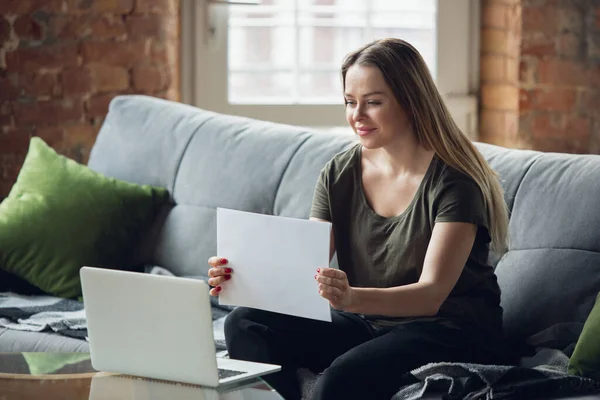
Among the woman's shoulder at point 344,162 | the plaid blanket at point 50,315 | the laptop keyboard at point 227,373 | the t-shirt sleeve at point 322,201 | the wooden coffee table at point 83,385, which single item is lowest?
the plaid blanket at point 50,315

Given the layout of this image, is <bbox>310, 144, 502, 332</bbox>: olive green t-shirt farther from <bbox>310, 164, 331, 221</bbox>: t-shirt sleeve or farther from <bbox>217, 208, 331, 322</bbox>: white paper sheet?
<bbox>217, 208, 331, 322</bbox>: white paper sheet

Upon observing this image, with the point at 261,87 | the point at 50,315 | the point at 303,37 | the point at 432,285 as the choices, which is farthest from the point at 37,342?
the point at 303,37

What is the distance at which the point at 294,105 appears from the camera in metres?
3.76

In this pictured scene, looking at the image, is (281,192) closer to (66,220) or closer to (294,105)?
(66,220)

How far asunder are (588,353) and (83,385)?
92 centimetres

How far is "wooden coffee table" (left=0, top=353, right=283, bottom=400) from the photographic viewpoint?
5.51ft

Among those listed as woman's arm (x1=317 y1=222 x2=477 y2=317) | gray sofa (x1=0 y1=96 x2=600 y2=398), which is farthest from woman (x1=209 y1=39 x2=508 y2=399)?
gray sofa (x1=0 y1=96 x2=600 y2=398)

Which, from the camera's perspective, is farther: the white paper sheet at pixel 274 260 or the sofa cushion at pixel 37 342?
the sofa cushion at pixel 37 342

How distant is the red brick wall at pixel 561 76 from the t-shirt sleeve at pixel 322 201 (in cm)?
152

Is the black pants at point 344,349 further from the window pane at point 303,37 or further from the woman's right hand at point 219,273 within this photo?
the window pane at point 303,37

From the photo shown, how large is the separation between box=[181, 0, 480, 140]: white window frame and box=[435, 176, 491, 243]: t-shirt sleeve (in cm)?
178

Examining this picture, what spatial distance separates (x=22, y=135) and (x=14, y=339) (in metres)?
1.24

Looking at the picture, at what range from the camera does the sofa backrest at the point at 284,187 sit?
2158 mm

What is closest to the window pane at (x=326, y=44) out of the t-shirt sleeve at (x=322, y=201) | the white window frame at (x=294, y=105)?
the white window frame at (x=294, y=105)
